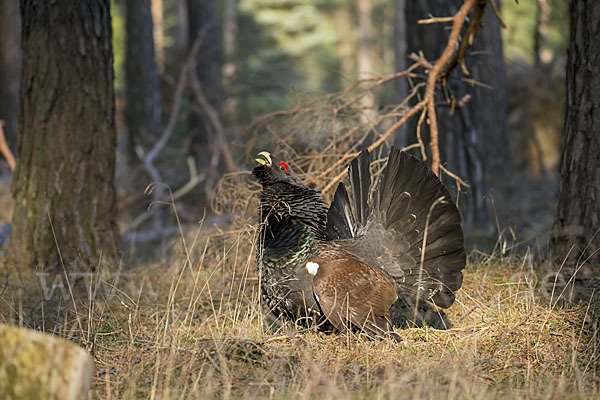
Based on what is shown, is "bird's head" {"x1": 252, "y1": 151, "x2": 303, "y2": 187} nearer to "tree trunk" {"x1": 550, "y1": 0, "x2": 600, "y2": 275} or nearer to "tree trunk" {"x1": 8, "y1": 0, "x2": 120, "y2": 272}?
"tree trunk" {"x1": 8, "y1": 0, "x2": 120, "y2": 272}

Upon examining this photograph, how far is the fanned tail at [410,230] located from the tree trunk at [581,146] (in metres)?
1.21

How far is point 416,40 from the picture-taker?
24.3ft

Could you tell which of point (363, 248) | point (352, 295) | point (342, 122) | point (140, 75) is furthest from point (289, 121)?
point (140, 75)

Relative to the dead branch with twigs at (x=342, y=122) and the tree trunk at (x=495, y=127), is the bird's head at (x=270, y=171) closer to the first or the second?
the dead branch with twigs at (x=342, y=122)

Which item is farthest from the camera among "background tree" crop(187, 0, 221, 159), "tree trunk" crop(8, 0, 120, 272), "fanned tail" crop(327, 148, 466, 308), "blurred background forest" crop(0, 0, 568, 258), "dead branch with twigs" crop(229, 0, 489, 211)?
"background tree" crop(187, 0, 221, 159)

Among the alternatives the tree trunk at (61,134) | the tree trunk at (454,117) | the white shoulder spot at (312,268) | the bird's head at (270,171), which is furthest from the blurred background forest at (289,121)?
the tree trunk at (61,134)

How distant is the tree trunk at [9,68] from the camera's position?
675 inches

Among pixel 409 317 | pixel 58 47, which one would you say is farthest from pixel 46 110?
pixel 409 317

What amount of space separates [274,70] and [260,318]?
1163 inches

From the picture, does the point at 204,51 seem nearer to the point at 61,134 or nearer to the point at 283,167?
the point at 61,134

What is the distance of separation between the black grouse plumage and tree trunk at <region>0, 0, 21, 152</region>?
1496cm

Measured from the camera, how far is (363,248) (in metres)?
4.72

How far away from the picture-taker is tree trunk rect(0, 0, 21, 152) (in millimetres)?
17156

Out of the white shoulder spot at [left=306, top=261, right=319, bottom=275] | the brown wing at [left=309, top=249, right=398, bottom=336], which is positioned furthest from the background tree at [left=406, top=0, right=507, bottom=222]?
the white shoulder spot at [left=306, top=261, right=319, bottom=275]
